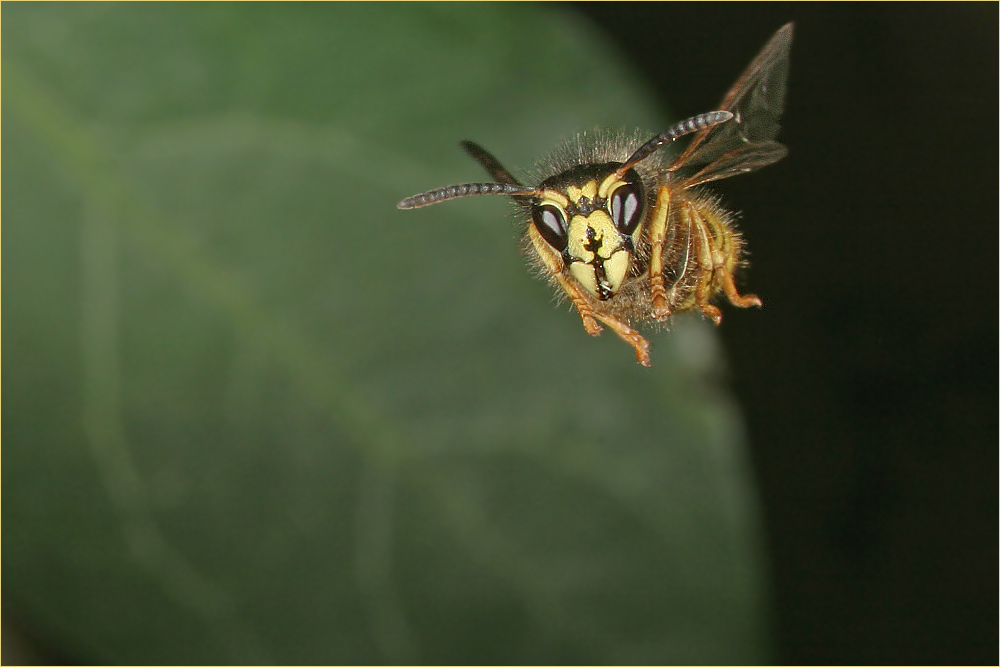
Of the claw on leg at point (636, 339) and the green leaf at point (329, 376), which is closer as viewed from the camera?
the claw on leg at point (636, 339)

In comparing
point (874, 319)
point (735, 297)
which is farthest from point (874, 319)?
point (735, 297)

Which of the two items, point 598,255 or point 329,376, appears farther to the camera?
point 329,376

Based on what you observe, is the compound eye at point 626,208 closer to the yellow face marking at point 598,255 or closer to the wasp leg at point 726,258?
the yellow face marking at point 598,255

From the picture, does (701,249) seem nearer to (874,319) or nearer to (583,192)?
(583,192)

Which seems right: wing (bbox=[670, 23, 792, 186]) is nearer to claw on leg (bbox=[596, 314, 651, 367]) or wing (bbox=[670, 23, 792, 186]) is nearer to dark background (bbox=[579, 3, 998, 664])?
claw on leg (bbox=[596, 314, 651, 367])

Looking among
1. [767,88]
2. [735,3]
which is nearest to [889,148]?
[735,3]

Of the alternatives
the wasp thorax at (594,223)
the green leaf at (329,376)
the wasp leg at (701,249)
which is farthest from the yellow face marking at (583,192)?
the green leaf at (329,376)

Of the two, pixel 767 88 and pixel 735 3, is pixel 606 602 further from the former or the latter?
pixel 735 3
